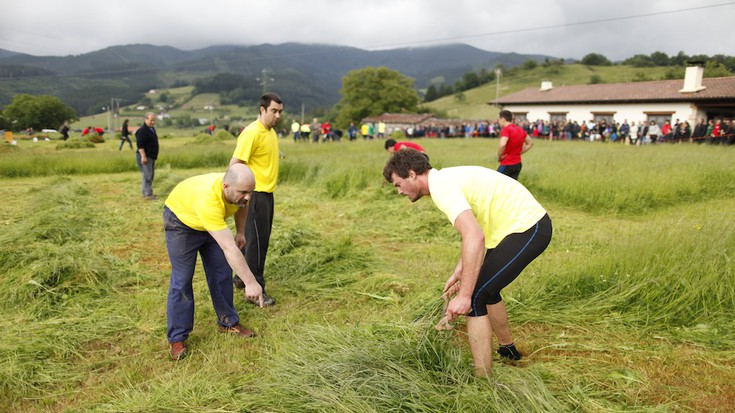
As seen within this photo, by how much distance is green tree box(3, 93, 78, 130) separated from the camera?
101ft

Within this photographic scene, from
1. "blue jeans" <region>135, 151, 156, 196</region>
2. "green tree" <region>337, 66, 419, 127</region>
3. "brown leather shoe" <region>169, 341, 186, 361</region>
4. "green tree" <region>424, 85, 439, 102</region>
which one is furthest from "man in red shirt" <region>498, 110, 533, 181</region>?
"green tree" <region>424, 85, 439, 102</region>

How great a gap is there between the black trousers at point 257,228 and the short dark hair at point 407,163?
2004mm

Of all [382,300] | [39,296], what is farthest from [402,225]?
[39,296]

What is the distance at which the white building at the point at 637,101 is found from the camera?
26000 millimetres

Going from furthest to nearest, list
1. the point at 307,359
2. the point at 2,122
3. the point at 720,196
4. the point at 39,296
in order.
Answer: the point at 2,122
the point at 720,196
the point at 39,296
the point at 307,359

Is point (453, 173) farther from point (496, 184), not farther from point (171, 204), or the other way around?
point (171, 204)

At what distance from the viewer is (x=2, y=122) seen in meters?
27.6

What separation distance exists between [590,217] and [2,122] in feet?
109

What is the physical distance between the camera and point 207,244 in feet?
11.3

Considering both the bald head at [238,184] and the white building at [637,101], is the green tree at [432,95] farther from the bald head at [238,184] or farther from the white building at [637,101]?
the bald head at [238,184]

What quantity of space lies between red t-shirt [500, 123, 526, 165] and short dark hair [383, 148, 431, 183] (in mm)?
4727

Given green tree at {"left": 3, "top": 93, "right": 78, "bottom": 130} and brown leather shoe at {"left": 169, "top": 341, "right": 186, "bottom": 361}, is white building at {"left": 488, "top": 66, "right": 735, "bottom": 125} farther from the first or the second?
green tree at {"left": 3, "top": 93, "right": 78, "bottom": 130}

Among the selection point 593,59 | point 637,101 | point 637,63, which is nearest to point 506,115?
point 637,101

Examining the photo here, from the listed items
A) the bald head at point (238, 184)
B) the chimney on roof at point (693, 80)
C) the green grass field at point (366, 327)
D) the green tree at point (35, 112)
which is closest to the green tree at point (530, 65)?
the chimney on roof at point (693, 80)
